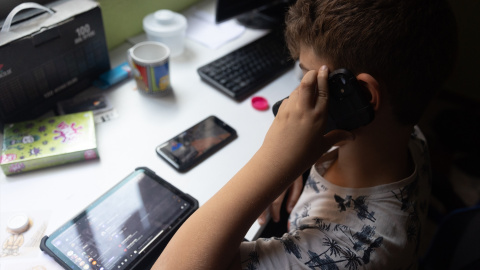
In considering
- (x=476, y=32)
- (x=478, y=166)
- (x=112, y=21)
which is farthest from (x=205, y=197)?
(x=476, y=32)

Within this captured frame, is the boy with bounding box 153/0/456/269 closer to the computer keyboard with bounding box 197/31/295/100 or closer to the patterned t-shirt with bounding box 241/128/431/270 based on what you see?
the patterned t-shirt with bounding box 241/128/431/270

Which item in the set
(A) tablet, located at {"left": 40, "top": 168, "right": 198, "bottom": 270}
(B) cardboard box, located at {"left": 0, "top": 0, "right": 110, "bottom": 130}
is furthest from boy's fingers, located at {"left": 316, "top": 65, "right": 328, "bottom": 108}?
(B) cardboard box, located at {"left": 0, "top": 0, "right": 110, "bottom": 130}

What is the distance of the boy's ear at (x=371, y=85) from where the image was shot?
59cm

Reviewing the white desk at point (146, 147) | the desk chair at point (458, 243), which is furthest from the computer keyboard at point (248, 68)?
the desk chair at point (458, 243)

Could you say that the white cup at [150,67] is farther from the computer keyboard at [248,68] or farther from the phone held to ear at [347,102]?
the phone held to ear at [347,102]

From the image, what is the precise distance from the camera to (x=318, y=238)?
0.62 m

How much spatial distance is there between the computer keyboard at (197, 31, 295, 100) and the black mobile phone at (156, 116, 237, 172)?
0.13 meters

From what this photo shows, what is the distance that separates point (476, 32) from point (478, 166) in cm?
69

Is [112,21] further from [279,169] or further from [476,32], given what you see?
[476,32]

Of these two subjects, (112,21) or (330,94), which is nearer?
(330,94)

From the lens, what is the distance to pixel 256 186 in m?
0.59

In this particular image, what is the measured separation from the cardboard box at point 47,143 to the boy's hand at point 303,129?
40cm

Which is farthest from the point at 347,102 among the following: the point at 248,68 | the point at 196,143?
the point at 248,68

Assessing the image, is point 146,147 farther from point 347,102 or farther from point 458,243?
point 458,243
